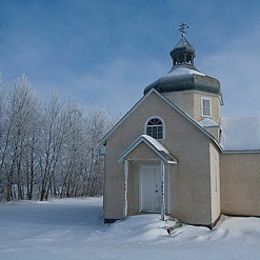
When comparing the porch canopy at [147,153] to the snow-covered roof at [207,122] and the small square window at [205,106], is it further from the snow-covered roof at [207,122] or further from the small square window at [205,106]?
the small square window at [205,106]

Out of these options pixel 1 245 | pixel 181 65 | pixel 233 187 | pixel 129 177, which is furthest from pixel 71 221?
pixel 181 65

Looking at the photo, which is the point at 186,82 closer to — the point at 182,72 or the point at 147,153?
the point at 182,72

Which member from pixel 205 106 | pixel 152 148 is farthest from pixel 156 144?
pixel 205 106

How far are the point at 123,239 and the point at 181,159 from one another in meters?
4.90

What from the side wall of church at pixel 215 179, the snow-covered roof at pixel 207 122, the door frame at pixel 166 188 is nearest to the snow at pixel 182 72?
the snow-covered roof at pixel 207 122

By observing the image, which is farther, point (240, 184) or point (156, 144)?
point (240, 184)

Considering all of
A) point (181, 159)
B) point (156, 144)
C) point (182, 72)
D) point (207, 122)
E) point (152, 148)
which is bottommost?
point (181, 159)

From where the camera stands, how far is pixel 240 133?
19297 mm

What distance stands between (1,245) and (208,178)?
8.53m

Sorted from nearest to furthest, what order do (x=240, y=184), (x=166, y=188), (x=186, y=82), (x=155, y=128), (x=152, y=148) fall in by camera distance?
(x=152, y=148)
(x=166, y=188)
(x=155, y=128)
(x=240, y=184)
(x=186, y=82)

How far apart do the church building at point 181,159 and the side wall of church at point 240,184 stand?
0.05m

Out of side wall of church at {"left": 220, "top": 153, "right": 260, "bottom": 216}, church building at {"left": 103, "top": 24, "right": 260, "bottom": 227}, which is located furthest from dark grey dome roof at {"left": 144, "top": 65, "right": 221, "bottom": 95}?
side wall of church at {"left": 220, "top": 153, "right": 260, "bottom": 216}

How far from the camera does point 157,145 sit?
15.4m

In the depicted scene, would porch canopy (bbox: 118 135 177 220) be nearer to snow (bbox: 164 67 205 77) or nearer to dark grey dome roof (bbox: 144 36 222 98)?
dark grey dome roof (bbox: 144 36 222 98)
